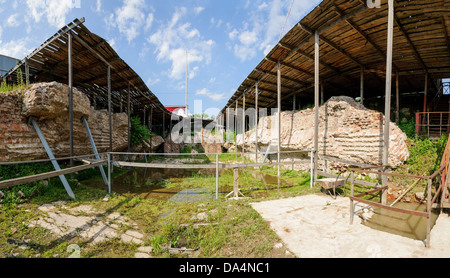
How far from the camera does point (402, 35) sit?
7.09 m

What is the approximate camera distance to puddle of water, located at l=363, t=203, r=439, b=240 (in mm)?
3117

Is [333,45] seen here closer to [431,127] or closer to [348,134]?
[348,134]

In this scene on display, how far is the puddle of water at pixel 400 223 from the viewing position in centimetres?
312

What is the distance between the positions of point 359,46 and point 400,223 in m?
8.00

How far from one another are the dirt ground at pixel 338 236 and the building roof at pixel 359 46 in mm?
6396

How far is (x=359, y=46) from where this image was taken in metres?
8.02

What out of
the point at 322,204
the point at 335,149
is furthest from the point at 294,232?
the point at 335,149

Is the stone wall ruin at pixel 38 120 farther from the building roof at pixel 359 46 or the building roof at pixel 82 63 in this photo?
the building roof at pixel 359 46

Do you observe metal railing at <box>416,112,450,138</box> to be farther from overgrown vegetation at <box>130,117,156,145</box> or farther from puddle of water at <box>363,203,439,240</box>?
overgrown vegetation at <box>130,117,156,145</box>

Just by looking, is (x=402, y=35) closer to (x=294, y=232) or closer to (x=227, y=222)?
(x=294, y=232)

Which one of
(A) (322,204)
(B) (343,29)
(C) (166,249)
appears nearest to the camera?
(C) (166,249)

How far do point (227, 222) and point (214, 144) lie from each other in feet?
68.9

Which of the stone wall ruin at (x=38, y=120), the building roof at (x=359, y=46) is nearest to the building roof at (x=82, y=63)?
the stone wall ruin at (x=38, y=120)
